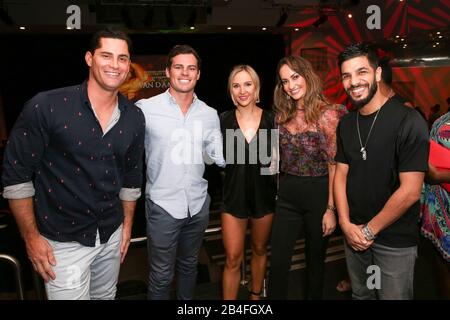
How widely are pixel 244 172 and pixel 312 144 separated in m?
0.48

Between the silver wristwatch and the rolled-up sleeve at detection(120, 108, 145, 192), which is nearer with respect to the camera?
the silver wristwatch

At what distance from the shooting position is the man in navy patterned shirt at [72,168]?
5.56 ft

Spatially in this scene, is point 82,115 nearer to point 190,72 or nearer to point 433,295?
point 190,72

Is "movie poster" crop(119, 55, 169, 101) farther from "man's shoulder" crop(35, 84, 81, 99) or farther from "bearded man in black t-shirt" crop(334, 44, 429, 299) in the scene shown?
"bearded man in black t-shirt" crop(334, 44, 429, 299)

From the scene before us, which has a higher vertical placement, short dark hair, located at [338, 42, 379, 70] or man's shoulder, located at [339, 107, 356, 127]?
short dark hair, located at [338, 42, 379, 70]

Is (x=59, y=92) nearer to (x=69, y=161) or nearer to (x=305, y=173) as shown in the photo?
(x=69, y=161)

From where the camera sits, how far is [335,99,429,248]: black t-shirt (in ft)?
5.62

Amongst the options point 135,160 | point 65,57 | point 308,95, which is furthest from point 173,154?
point 65,57

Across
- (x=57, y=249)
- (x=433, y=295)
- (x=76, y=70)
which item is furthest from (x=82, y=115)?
(x=76, y=70)

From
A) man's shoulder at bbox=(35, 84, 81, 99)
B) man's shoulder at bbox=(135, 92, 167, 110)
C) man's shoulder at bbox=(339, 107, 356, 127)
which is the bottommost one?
man's shoulder at bbox=(339, 107, 356, 127)

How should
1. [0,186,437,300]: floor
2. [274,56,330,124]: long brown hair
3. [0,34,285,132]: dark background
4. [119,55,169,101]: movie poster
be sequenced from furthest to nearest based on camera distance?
1. [119,55,169,101]: movie poster
2. [0,34,285,132]: dark background
3. [0,186,437,300]: floor
4. [274,56,330,124]: long brown hair

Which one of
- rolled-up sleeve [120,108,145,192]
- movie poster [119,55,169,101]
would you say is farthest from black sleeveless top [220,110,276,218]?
movie poster [119,55,169,101]

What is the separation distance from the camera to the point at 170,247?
2.28 metres

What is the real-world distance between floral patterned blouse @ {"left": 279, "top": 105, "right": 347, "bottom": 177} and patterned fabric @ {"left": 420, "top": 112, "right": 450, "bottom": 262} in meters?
0.60
